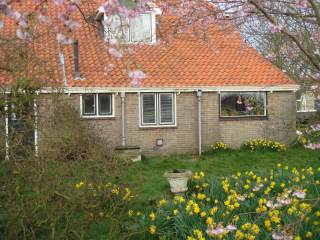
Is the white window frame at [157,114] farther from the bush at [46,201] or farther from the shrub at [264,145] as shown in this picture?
the bush at [46,201]

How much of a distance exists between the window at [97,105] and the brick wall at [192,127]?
0.24 m

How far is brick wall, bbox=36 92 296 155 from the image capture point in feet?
54.2

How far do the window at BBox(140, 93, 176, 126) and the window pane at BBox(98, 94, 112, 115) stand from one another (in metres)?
1.16

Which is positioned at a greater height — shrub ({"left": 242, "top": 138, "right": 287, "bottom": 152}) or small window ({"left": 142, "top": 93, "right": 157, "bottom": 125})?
small window ({"left": 142, "top": 93, "right": 157, "bottom": 125})

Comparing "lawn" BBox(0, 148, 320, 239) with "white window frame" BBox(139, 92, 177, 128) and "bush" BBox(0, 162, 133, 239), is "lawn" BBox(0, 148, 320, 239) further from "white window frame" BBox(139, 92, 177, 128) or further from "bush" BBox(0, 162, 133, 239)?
"white window frame" BBox(139, 92, 177, 128)

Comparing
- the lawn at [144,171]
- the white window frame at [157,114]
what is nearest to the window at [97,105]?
the white window frame at [157,114]

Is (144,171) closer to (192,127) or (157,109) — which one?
(157,109)

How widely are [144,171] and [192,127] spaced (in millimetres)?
4791

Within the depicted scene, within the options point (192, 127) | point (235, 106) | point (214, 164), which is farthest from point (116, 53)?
point (235, 106)

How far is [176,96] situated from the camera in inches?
673

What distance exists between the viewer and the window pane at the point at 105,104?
647 inches

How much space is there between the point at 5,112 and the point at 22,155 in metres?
0.66

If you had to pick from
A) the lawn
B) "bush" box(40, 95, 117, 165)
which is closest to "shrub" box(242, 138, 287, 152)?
the lawn

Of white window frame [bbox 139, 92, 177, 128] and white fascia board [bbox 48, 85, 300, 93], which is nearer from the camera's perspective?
white fascia board [bbox 48, 85, 300, 93]
